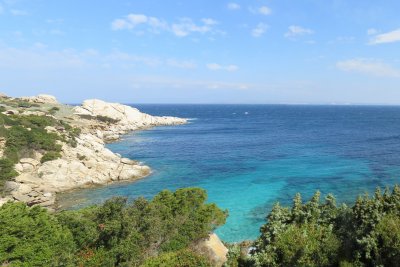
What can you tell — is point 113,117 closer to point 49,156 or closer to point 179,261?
point 49,156

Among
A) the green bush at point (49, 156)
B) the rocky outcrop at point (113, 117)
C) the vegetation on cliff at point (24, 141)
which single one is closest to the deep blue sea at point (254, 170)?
the vegetation on cliff at point (24, 141)

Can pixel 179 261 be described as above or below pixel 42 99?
below

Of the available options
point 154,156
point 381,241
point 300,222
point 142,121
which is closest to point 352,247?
point 381,241

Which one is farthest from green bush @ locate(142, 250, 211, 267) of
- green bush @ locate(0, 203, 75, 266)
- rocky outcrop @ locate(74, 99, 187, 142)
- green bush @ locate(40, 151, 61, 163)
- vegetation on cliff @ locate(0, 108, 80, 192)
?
rocky outcrop @ locate(74, 99, 187, 142)

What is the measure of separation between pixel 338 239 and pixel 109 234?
14.4 m

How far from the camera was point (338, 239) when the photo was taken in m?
17.1

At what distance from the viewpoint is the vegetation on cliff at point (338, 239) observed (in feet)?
49.2

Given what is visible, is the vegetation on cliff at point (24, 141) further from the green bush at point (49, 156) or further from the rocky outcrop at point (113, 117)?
the rocky outcrop at point (113, 117)

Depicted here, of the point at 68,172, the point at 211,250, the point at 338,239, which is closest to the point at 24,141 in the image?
the point at 68,172

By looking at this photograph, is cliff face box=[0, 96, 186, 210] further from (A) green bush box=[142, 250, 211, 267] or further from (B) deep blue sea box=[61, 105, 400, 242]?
(A) green bush box=[142, 250, 211, 267]

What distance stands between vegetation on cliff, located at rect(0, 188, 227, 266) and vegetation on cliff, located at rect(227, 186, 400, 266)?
4.03 m

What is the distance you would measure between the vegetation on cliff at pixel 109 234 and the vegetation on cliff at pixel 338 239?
4.03 m

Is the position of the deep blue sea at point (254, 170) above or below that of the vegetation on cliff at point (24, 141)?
below

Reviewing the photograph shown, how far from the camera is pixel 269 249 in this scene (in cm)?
1698
